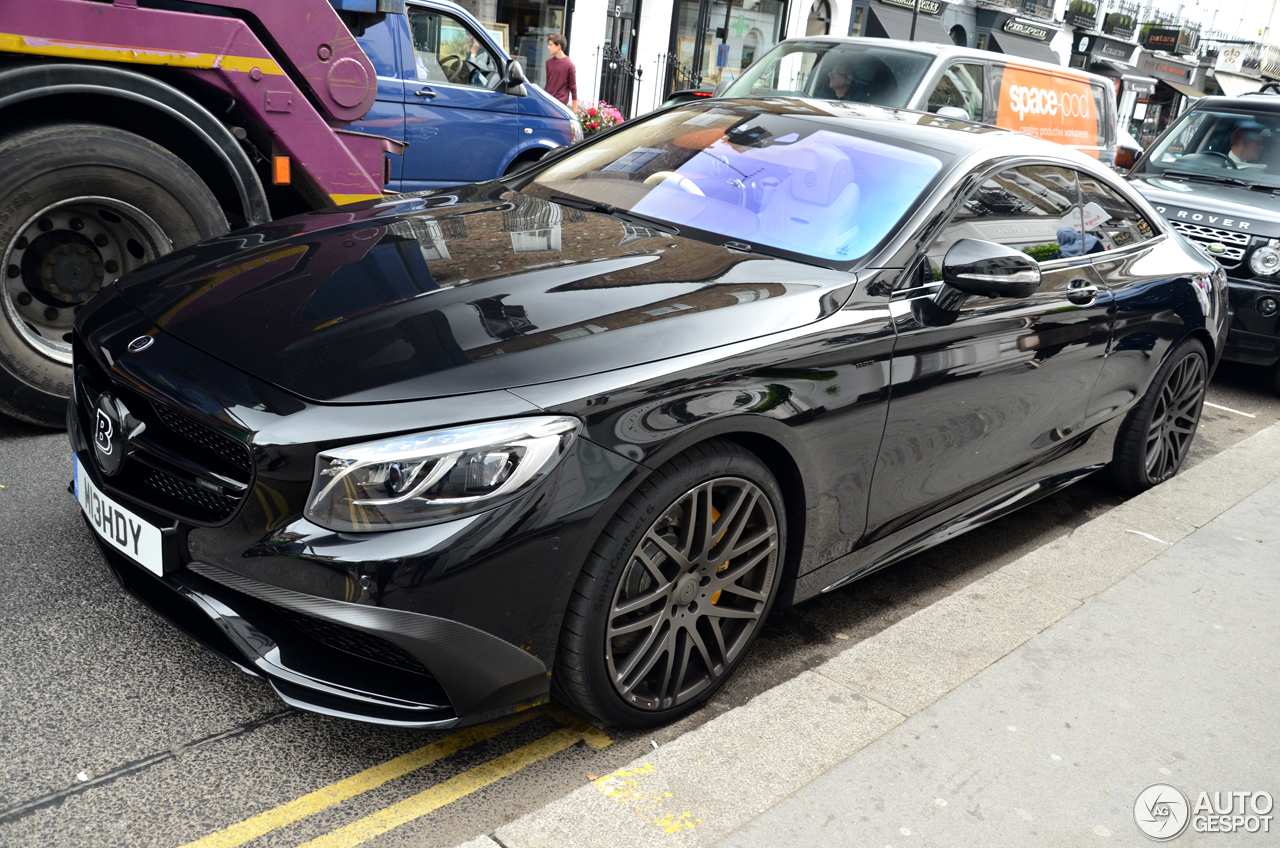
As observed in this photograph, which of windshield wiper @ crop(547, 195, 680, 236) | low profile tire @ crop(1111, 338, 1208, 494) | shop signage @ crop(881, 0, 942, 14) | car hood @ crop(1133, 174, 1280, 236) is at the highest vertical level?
shop signage @ crop(881, 0, 942, 14)

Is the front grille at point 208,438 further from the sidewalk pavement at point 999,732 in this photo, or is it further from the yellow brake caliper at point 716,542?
the yellow brake caliper at point 716,542

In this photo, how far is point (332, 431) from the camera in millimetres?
Answer: 2143

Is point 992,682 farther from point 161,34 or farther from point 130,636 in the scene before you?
point 161,34

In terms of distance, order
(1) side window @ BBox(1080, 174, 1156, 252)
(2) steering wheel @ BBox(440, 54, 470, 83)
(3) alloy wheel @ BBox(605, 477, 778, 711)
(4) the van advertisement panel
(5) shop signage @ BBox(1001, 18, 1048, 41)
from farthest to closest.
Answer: (5) shop signage @ BBox(1001, 18, 1048, 41) → (4) the van advertisement panel → (2) steering wheel @ BBox(440, 54, 470, 83) → (1) side window @ BBox(1080, 174, 1156, 252) → (3) alloy wheel @ BBox(605, 477, 778, 711)

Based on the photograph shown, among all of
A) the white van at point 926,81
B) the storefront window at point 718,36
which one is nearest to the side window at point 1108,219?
the white van at point 926,81

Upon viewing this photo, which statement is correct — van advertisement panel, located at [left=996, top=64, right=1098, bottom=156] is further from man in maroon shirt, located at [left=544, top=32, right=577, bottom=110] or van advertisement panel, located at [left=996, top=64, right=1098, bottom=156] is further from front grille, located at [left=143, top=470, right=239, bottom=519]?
front grille, located at [left=143, top=470, right=239, bottom=519]

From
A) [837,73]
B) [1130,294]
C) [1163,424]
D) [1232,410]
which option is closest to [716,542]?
[1130,294]

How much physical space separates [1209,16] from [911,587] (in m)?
43.1

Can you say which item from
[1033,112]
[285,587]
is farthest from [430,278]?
[1033,112]

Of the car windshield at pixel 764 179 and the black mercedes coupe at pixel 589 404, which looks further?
the car windshield at pixel 764 179

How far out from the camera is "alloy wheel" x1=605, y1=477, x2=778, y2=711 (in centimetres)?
251

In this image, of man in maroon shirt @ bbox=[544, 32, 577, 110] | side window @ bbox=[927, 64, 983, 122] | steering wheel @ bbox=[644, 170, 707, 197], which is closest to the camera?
steering wheel @ bbox=[644, 170, 707, 197]

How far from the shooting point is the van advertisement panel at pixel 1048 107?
380 inches
